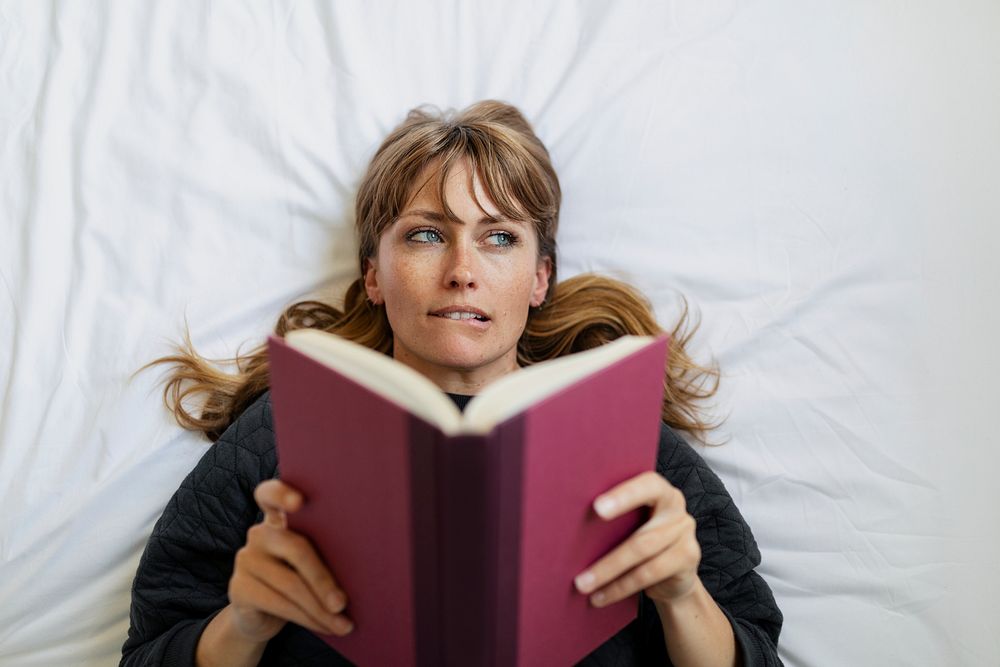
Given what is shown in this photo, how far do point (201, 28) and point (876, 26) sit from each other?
3.45 feet

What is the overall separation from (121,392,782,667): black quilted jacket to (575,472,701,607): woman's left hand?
0.23 meters

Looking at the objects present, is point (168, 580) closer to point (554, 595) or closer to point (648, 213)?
point (554, 595)

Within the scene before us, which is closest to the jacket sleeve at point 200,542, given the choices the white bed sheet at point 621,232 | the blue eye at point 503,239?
the white bed sheet at point 621,232

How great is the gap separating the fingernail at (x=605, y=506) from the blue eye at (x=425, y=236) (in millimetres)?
497

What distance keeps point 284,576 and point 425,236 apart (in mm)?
497

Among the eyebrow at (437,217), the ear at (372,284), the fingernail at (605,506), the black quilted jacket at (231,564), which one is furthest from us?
the ear at (372,284)

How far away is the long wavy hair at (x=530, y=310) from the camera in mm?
1181

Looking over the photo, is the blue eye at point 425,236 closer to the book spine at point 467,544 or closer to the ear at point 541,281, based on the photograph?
the ear at point 541,281

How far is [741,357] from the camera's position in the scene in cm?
131

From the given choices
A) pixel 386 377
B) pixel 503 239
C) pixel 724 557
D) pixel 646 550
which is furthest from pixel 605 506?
pixel 503 239

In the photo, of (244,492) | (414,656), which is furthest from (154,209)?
(414,656)

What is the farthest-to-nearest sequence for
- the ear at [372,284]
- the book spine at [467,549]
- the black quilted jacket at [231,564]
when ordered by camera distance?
the ear at [372,284] → the black quilted jacket at [231,564] → the book spine at [467,549]

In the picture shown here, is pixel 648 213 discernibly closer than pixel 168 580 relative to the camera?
No

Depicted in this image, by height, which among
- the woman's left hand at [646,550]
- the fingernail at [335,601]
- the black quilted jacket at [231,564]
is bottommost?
the black quilted jacket at [231,564]
